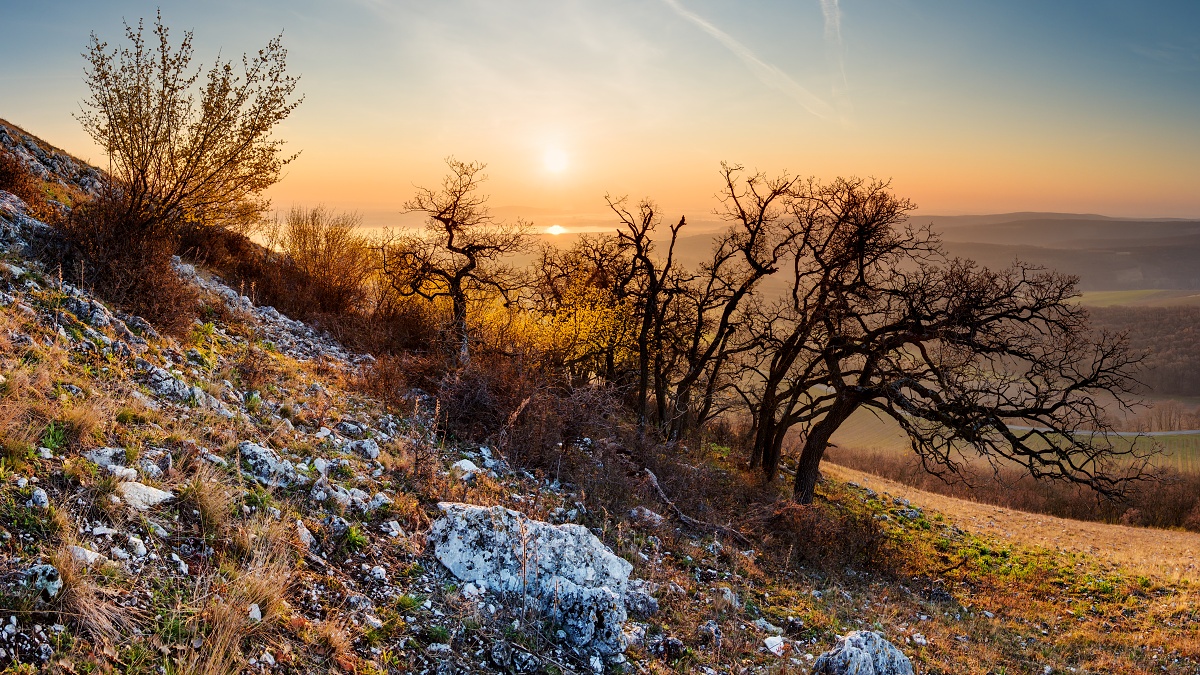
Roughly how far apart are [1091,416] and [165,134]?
18510mm

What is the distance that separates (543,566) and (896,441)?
9599 centimetres

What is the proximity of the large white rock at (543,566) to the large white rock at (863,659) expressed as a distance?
6.10 feet

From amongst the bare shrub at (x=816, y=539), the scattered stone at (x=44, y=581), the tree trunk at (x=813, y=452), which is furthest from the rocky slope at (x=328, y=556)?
the tree trunk at (x=813, y=452)

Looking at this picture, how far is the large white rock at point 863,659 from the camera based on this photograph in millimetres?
5078

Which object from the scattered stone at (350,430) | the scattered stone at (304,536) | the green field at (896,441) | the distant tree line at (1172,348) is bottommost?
the green field at (896,441)

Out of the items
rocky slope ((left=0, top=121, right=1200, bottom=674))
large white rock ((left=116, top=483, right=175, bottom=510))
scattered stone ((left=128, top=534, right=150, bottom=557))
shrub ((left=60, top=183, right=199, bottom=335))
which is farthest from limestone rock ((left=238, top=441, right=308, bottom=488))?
shrub ((left=60, top=183, right=199, bottom=335))

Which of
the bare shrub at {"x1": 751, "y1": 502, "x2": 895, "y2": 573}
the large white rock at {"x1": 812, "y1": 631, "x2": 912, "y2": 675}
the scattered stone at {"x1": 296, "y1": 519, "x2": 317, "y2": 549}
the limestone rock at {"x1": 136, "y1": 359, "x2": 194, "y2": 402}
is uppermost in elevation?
the limestone rock at {"x1": 136, "y1": 359, "x2": 194, "y2": 402}

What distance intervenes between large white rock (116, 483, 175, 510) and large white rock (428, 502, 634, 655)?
2.04 meters

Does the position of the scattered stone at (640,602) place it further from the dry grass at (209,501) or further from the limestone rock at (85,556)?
the limestone rock at (85,556)

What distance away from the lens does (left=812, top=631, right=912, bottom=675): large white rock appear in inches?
200

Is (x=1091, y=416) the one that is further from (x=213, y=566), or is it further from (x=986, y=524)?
(x=213, y=566)

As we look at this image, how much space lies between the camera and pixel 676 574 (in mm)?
6895

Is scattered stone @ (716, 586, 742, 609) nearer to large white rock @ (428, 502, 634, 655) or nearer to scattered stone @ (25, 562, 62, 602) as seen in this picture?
large white rock @ (428, 502, 634, 655)

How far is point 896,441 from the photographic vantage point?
294 feet
